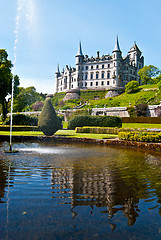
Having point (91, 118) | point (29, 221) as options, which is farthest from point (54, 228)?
point (91, 118)

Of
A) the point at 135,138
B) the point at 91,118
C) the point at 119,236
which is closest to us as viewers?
the point at 119,236

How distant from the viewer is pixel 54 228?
2.24 metres

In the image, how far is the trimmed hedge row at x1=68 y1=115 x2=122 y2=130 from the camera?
23.8 metres

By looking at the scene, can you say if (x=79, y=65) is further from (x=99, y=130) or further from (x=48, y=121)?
(x=48, y=121)

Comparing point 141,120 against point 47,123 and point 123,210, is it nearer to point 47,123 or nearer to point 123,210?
point 47,123

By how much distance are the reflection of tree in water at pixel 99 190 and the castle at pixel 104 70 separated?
72323mm

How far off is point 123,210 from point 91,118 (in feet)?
72.4

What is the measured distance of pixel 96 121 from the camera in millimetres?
24562

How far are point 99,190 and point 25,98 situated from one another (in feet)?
229

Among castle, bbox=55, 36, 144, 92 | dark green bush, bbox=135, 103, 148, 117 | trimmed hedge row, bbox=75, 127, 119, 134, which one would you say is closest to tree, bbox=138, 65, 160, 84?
castle, bbox=55, 36, 144, 92

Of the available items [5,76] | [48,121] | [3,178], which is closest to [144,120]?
[48,121]

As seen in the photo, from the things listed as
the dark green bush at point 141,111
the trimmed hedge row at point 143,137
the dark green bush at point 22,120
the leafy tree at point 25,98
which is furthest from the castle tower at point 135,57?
the trimmed hedge row at point 143,137

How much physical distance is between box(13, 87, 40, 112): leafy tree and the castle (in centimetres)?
1365

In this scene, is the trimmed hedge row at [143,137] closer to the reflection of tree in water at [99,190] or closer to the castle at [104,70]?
the reflection of tree in water at [99,190]
